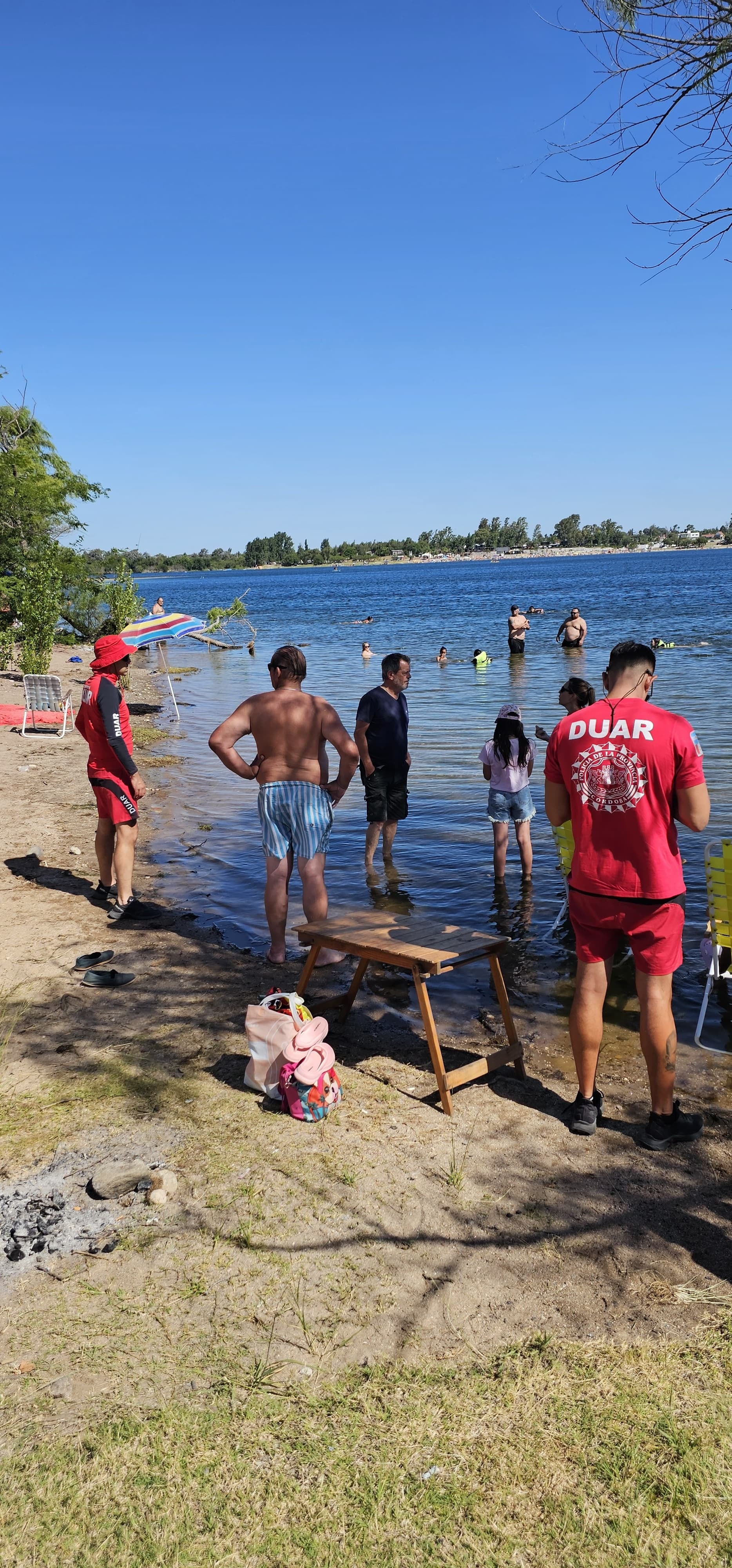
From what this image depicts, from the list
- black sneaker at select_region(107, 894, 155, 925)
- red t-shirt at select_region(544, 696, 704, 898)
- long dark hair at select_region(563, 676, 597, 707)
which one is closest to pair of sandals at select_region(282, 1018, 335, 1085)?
red t-shirt at select_region(544, 696, 704, 898)

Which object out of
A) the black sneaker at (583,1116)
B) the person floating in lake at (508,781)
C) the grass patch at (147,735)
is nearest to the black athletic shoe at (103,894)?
the person floating in lake at (508,781)

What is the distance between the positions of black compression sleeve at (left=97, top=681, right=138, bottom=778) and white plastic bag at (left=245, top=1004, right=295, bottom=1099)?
2.77 m

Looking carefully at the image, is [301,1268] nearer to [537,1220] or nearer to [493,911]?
[537,1220]

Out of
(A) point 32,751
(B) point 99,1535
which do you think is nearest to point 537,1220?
(B) point 99,1535

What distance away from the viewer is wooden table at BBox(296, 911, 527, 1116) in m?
4.36

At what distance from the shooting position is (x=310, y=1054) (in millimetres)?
4324

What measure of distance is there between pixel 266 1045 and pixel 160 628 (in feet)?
51.3

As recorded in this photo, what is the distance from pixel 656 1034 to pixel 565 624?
27.1 m

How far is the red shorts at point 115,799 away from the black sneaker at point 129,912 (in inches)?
25.6

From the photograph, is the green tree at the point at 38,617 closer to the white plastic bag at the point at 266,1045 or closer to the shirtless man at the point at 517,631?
the shirtless man at the point at 517,631

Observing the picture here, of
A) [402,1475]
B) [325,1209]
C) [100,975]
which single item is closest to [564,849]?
[100,975]

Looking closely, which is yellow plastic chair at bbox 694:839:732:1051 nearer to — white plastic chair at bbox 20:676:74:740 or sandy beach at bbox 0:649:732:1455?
sandy beach at bbox 0:649:732:1455

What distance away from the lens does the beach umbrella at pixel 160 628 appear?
1884cm

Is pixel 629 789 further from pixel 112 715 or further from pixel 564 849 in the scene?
pixel 112 715
